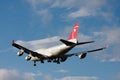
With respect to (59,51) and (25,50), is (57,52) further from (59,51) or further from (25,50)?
(25,50)

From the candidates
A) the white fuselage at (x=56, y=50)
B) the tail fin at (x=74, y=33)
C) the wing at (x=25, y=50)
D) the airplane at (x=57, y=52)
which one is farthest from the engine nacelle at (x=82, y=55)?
the wing at (x=25, y=50)

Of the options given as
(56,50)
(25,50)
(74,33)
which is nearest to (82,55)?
(74,33)

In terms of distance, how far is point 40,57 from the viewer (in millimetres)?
114562

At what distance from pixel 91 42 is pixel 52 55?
547 inches

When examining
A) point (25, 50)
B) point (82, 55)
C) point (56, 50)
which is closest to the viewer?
point (25, 50)

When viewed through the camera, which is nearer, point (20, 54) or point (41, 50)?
point (20, 54)

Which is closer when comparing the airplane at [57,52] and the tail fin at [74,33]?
the airplane at [57,52]

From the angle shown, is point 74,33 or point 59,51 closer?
point 59,51

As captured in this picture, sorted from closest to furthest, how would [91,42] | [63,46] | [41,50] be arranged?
[91,42] < [63,46] < [41,50]

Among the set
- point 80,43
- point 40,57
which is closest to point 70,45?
point 80,43

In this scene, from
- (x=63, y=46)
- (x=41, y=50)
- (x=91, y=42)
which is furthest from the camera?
(x=41, y=50)

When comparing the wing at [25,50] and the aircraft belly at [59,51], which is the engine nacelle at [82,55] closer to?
the aircraft belly at [59,51]

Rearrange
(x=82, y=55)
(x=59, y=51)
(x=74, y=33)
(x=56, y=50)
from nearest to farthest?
(x=59, y=51)
(x=56, y=50)
(x=74, y=33)
(x=82, y=55)

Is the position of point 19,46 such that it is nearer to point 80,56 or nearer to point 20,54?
point 20,54
